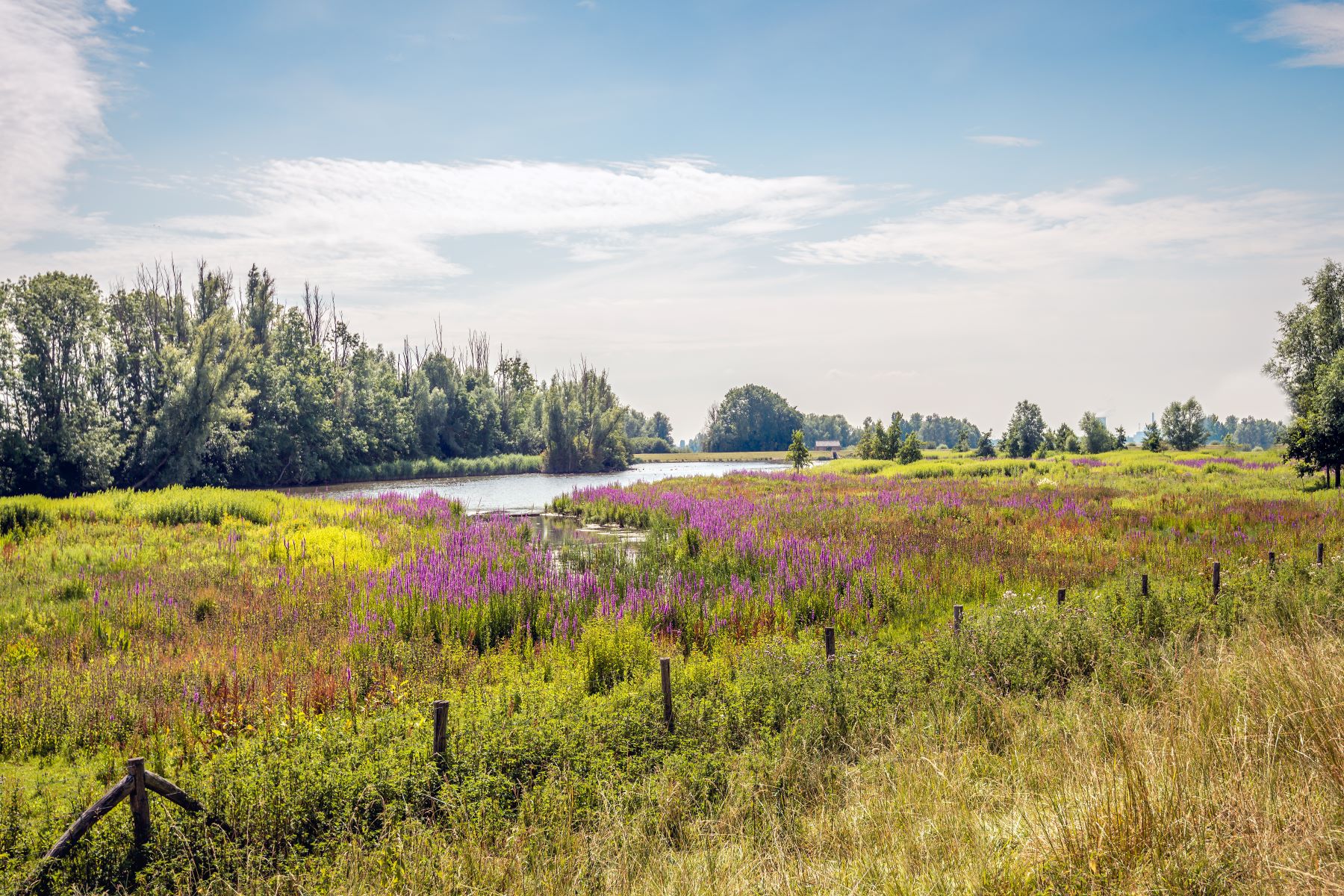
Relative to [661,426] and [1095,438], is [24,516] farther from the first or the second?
[661,426]

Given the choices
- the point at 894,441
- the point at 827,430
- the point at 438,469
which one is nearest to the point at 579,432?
the point at 438,469

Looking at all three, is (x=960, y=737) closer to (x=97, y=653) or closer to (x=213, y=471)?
(x=97, y=653)

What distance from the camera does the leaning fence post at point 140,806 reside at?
4.40m

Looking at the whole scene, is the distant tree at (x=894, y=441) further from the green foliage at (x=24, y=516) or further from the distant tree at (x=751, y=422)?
the distant tree at (x=751, y=422)

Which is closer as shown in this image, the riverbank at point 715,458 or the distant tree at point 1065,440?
the distant tree at point 1065,440

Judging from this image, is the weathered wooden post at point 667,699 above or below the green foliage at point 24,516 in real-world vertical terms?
below

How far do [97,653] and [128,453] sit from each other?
4038cm

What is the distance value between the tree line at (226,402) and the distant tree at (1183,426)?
5722 centimetres

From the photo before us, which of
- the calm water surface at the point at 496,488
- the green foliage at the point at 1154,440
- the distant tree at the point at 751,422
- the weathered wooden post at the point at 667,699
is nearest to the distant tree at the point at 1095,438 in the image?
the green foliage at the point at 1154,440

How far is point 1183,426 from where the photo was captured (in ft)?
239

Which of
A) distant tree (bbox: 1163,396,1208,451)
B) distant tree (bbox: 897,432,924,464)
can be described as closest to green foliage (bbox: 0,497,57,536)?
distant tree (bbox: 897,432,924,464)

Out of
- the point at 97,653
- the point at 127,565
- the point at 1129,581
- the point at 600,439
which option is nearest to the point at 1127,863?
the point at 1129,581

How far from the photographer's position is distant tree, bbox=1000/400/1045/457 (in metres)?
60.2

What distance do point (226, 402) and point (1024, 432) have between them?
63543mm
